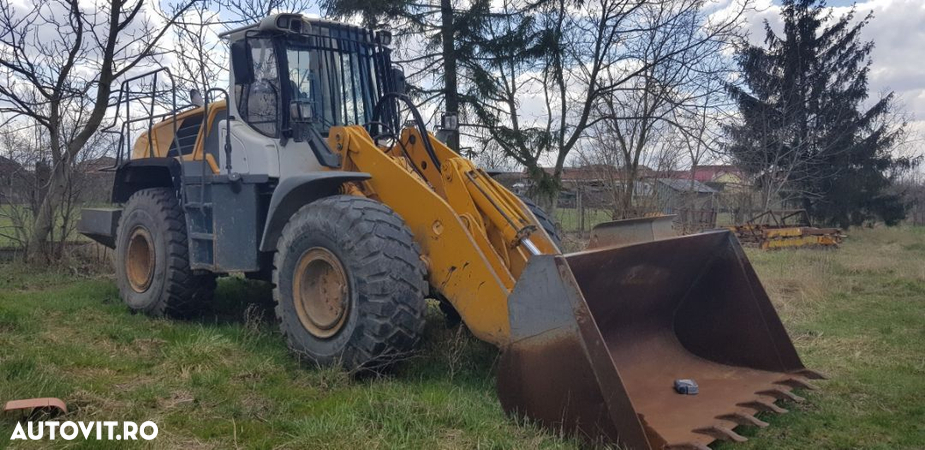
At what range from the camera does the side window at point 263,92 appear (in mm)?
6430

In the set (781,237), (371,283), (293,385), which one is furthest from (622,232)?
(781,237)

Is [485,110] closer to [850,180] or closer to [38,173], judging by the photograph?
[38,173]

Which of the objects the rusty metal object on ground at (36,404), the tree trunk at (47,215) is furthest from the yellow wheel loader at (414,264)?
the tree trunk at (47,215)

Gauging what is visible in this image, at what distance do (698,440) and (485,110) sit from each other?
10.3 metres

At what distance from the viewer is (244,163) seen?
647 cm

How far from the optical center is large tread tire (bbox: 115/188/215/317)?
7.09m

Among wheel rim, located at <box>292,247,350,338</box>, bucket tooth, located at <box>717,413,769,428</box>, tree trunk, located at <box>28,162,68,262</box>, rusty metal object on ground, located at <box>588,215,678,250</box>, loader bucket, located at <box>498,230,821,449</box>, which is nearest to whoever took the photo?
loader bucket, located at <box>498,230,821,449</box>

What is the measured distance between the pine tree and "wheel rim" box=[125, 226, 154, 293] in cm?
2109

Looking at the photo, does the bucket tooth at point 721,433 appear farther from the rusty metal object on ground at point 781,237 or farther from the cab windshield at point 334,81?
the rusty metal object on ground at point 781,237

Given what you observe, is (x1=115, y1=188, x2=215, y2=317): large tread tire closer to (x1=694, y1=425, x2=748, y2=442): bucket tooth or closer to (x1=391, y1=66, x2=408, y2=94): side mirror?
(x1=391, y1=66, x2=408, y2=94): side mirror

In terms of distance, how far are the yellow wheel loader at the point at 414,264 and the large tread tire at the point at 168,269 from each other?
0.06 feet

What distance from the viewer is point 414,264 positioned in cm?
497

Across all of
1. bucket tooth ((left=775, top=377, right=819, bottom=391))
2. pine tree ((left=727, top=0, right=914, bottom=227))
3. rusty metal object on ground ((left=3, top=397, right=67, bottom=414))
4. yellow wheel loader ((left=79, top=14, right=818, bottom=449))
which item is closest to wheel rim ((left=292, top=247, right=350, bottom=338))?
yellow wheel loader ((left=79, top=14, right=818, bottom=449))

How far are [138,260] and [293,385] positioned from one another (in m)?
3.60
